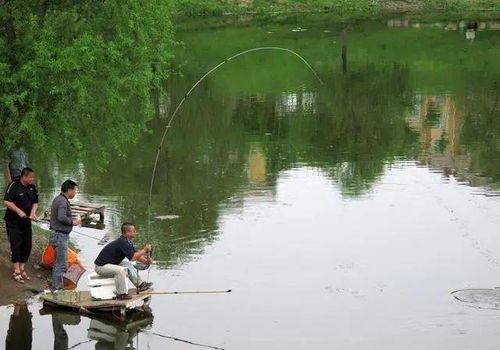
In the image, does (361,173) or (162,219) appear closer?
(162,219)

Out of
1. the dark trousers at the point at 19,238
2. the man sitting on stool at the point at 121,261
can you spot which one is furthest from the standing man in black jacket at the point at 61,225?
the man sitting on stool at the point at 121,261

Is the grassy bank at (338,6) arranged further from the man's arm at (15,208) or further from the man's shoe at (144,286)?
the man's shoe at (144,286)

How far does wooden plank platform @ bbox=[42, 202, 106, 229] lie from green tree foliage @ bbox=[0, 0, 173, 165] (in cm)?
176

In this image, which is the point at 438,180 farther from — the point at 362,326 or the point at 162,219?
the point at 362,326

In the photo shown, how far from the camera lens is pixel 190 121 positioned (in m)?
36.8

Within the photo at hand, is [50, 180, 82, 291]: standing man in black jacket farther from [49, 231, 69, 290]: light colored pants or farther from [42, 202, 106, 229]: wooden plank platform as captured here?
[42, 202, 106, 229]: wooden plank platform

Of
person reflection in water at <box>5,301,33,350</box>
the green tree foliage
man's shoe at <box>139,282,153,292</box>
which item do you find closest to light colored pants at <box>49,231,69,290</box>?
person reflection in water at <box>5,301,33,350</box>

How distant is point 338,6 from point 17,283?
64247 millimetres

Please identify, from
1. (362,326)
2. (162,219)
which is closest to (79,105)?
(162,219)

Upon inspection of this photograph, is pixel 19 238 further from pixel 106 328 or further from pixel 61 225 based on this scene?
pixel 106 328

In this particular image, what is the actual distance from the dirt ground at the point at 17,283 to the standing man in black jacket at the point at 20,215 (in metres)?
0.17

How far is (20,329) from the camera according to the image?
585 inches

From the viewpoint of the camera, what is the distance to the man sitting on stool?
15094mm

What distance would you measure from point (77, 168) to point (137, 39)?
8.23m
